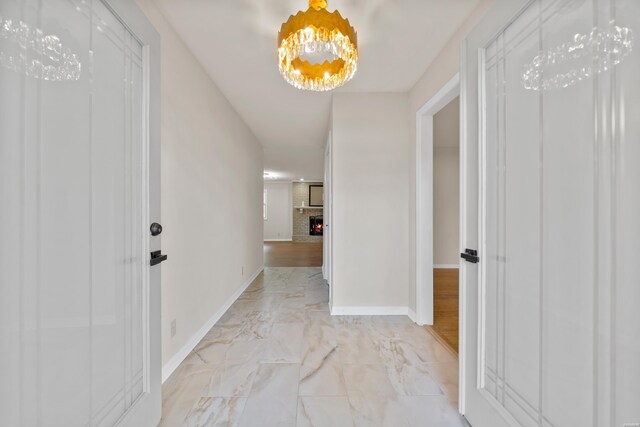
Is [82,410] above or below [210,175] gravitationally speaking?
below

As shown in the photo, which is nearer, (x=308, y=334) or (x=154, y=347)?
(x=154, y=347)

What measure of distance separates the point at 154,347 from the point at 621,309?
178 centimetres

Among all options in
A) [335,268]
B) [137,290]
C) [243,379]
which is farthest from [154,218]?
[335,268]

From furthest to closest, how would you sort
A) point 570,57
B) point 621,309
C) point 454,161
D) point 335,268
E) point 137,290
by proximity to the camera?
point 454,161
point 335,268
point 137,290
point 570,57
point 621,309

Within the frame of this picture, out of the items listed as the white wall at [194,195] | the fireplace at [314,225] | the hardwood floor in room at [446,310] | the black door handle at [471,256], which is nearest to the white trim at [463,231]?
the black door handle at [471,256]

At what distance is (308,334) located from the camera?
8.06 ft

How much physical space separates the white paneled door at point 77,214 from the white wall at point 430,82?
192cm

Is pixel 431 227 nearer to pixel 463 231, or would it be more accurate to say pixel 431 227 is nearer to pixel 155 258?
pixel 463 231

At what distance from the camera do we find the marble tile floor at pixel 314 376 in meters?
1.47

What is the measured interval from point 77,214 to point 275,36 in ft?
5.73

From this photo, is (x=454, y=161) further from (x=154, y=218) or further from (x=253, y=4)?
(x=154, y=218)

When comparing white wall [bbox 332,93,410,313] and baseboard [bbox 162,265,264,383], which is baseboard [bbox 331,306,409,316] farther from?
baseboard [bbox 162,265,264,383]

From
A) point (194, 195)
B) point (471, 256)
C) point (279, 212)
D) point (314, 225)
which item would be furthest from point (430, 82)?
point (279, 212)

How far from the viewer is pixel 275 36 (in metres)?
1.94
